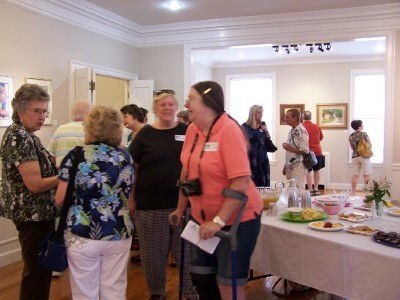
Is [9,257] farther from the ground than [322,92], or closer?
closer

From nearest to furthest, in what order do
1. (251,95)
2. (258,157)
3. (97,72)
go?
(258,157) < (97,72) < (251,95)

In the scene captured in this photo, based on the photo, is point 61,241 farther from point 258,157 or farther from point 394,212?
point 258,157

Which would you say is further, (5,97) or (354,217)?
(5,97)

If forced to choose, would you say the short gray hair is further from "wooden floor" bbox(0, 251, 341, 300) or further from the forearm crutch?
"wooden floor" bbox(0, 251, 341, 300)

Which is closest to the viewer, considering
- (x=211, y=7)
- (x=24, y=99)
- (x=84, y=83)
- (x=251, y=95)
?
(x=24, y=99)

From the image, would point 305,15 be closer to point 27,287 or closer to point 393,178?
point 393,178

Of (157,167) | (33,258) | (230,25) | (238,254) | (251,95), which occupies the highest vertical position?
(230,25)

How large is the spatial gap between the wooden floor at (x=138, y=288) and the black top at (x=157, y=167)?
863 millimetres

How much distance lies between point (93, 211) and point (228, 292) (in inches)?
A: 28.4

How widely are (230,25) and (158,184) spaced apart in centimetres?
371

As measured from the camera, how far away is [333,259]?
2.02 m

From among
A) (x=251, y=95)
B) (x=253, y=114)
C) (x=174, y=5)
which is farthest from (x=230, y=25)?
(x=251, y=95)

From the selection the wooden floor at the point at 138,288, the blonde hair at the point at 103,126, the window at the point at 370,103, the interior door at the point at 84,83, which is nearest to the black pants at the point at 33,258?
the blonde hair at the point at 103,126

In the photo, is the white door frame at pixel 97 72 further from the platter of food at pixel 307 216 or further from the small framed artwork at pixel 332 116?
the small framed artwork at pixel 332 116
